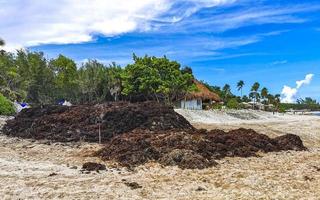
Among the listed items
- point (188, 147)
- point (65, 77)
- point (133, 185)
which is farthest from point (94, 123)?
point (65, 77)

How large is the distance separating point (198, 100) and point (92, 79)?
44.8ft

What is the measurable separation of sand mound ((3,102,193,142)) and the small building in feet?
92.8

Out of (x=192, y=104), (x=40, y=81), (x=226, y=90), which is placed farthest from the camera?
(x=226, y=90)

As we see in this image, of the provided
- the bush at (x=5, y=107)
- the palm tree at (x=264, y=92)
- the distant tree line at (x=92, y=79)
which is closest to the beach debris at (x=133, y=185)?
the bush at (x=5, y=107)

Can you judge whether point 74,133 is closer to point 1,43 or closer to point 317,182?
point 317,182

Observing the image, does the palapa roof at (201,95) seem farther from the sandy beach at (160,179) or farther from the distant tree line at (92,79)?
the sandy beach at (160,179)

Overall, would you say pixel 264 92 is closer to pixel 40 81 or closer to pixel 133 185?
pixel 40 81

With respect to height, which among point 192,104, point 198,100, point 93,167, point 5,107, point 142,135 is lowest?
point 93,167

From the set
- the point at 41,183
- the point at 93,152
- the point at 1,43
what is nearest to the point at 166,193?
the point at 41,183

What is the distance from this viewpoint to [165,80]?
49219 millimetres

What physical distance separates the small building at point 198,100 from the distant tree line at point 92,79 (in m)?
1.80

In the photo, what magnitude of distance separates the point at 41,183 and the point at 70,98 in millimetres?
50323

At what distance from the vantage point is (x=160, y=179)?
11820mm

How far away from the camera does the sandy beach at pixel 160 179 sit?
10.3 meters
